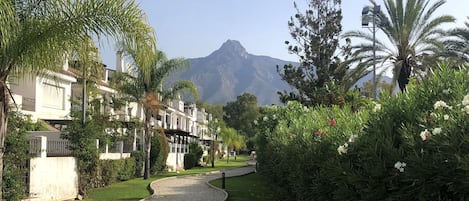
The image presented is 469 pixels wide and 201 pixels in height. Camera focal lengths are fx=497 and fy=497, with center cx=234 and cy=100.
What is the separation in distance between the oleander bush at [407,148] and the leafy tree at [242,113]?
9547 centimetres

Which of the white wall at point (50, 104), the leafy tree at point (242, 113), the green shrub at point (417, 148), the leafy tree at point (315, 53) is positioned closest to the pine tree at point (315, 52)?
the leafy tree at point (315, 53)

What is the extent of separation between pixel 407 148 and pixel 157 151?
31544mm

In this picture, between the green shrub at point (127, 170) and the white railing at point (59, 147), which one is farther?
the green shrub at point (127, 170)

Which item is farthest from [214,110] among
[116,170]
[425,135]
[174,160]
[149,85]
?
[425,135]

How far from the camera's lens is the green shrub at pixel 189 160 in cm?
4787

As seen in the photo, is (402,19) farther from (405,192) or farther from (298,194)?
(405,192)

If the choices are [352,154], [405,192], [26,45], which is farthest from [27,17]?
[405,192]

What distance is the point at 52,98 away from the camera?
1194 inches

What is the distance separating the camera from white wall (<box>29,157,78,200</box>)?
53.9 ft

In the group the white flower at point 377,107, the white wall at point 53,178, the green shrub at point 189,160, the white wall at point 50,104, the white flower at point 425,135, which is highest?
the white wall at point 50,104

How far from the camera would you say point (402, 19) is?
72.8 ft

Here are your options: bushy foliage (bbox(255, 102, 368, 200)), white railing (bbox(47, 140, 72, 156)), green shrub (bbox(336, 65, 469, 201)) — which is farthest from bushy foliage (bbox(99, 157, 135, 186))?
green shrub (bbox(336, 65, 469, 201))

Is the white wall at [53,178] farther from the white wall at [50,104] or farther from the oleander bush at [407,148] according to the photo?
the oleander bush at [407,148]

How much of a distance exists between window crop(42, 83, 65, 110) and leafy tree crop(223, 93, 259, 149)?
7227 centimetres
